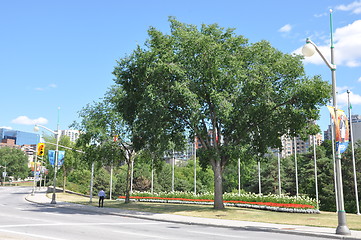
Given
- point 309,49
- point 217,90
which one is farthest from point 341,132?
point 217,90

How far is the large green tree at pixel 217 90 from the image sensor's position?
23.0m

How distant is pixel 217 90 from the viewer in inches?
964

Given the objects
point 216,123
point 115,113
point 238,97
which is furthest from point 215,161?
point 115,113

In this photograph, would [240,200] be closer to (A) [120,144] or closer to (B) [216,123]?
(B) [216,123]

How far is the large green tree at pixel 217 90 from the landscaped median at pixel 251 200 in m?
5.07

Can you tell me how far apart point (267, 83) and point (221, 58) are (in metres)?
3.58

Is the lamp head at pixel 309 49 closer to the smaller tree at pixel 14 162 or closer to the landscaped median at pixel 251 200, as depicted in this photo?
the landscaped median at pixel 251 200

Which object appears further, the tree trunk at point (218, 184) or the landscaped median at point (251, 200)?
the landscaped median at point (251, 200)

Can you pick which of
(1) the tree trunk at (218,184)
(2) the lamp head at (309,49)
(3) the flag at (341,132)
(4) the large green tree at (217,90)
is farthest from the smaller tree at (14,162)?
(2) the lamp head at (309,49)

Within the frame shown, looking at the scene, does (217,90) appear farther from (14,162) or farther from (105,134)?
(14,162)

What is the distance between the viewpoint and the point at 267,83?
2330 centimetres

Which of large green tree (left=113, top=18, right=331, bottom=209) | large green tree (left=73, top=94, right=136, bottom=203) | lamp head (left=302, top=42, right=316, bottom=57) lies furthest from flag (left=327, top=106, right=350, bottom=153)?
large green tree (left=73, top=94, right=136, bottom=203)

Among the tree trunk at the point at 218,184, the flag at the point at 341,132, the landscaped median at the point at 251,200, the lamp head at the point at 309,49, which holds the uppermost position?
the lamp head at the point at 309,49

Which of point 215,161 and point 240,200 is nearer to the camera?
point 215,161
